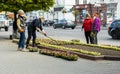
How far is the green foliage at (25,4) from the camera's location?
27.2 meters

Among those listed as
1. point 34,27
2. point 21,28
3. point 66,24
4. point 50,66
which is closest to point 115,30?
point 34,27

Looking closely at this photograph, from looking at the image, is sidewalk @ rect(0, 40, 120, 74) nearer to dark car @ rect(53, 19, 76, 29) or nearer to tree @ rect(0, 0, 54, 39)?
tree @ rect(0, 0, 54, 39)

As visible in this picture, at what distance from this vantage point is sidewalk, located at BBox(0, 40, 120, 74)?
12.7 metres

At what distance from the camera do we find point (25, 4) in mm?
27750

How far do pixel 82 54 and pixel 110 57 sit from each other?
1.30 m

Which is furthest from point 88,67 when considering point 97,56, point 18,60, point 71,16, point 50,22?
point 71,16

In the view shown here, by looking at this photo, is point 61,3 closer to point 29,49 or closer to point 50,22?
point 50,22

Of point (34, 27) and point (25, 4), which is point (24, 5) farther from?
point (34, 27)

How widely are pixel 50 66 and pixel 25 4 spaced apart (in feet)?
46.9

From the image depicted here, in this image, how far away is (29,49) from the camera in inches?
751

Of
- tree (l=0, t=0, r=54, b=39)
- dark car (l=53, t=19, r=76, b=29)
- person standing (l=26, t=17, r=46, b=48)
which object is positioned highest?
tree (l=0, t=0, r=54, b=39)

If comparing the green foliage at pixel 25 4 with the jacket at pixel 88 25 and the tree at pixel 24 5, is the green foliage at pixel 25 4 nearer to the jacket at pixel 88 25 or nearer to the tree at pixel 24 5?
the tree at pixel 24 5

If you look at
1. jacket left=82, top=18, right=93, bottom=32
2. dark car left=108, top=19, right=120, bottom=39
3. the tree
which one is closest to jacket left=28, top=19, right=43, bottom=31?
jacket left=82, top=18, right=93, bottom=32

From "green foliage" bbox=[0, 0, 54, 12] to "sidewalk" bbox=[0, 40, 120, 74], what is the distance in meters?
10.9
